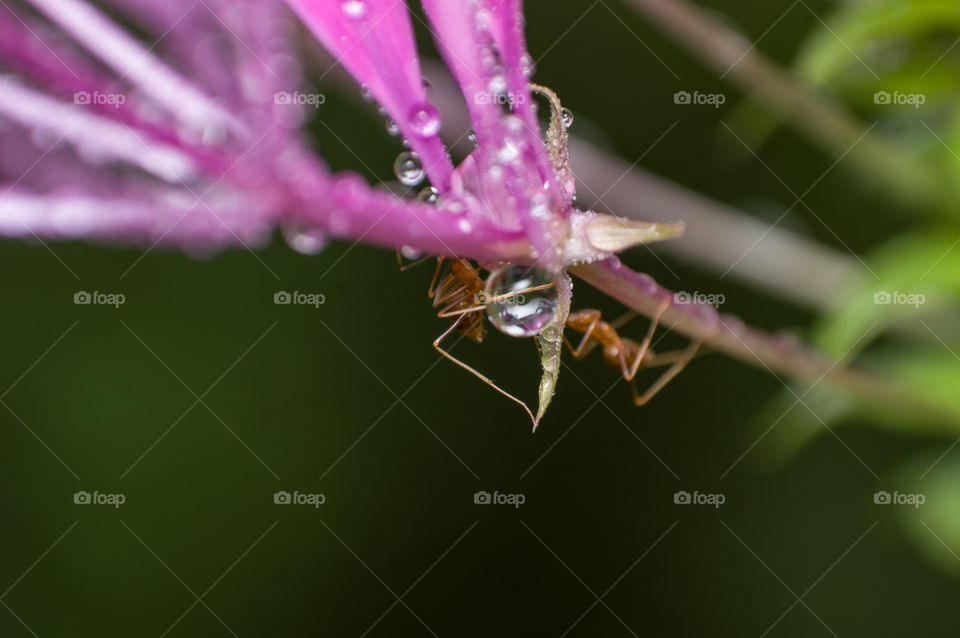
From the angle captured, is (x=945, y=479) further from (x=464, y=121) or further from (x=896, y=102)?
(x=464, y=121)

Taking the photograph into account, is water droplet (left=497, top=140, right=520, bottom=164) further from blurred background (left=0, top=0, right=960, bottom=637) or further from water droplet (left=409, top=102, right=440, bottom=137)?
blurred background (left=0, top=0, right=960, bottom=637)

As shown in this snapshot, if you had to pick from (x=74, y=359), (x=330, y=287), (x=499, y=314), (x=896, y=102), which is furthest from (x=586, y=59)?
(x=499, y=314)

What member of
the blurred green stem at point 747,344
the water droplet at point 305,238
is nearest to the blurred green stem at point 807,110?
the blurred green stem at point 747,344

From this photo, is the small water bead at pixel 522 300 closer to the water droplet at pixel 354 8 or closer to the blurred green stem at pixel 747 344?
the blurred green stem at pixel 747 344

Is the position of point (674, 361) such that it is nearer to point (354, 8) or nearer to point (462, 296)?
point (462, 296)

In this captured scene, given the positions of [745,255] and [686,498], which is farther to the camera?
[686,498]

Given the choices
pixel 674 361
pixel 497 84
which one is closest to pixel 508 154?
pixel 497 84
